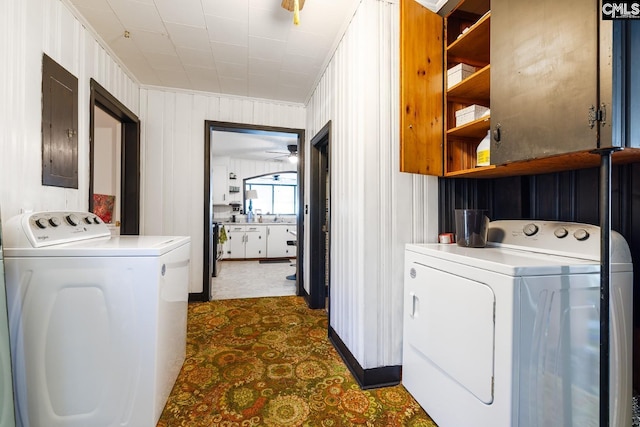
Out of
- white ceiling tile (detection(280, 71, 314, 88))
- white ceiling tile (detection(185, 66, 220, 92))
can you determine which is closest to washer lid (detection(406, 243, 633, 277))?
white ceiling tile (detection(280, 71, 314, 88))

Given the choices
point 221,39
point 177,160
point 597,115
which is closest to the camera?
point 597,115

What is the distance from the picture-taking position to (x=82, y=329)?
125 cm

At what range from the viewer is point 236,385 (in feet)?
5.70

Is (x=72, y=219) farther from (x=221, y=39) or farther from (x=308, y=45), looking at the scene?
(x=308, y=45)

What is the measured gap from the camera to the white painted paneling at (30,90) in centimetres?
140

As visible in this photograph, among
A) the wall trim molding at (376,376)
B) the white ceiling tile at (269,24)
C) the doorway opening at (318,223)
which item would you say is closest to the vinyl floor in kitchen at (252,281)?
the doorway opening at (318,223)

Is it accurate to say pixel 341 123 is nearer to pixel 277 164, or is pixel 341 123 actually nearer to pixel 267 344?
pixel 267 344

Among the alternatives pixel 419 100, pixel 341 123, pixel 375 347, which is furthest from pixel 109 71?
pixel 375 347

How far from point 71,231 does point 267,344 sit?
1.53 m

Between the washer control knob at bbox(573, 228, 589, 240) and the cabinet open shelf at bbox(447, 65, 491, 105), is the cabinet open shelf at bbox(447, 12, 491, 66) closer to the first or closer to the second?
the cabinet open shelf at bbox(447, 65, 491, 105)

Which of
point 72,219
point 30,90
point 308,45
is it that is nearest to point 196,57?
point 308,45

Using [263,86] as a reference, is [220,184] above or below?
below

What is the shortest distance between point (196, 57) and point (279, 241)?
4.37 metres

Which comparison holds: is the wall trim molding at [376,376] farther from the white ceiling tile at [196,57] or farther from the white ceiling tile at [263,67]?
the white ceiling tile at [196,57]
